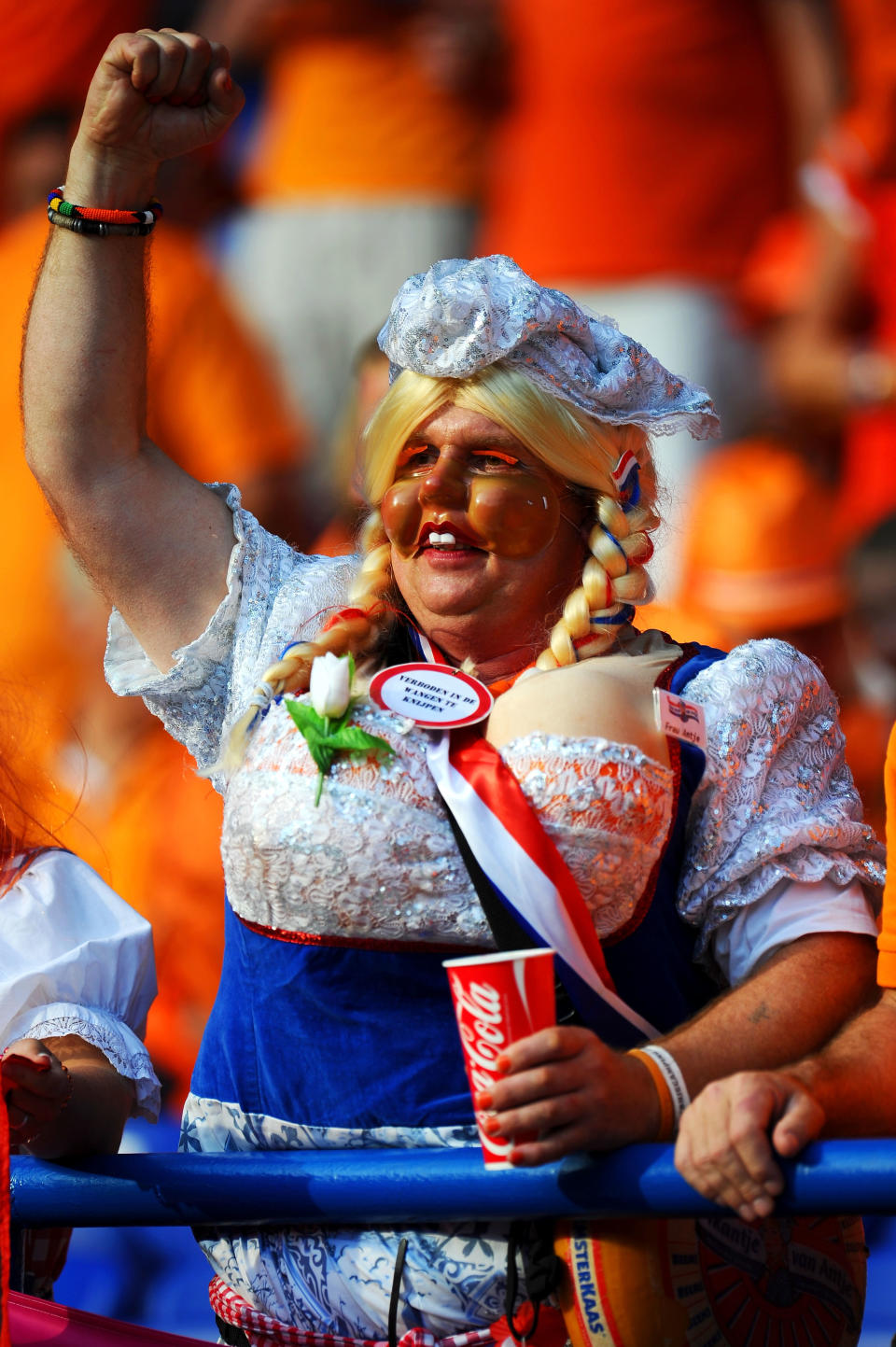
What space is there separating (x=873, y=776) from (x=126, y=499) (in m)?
2.19

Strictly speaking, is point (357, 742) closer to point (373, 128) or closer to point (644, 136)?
point (644, 136)

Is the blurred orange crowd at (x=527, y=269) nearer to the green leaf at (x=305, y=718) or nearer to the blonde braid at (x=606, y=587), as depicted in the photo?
the blonde braid at (x=606, y=587)

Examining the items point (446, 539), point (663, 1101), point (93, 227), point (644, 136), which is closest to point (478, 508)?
point (446, 539)

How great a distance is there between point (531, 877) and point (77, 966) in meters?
0.60

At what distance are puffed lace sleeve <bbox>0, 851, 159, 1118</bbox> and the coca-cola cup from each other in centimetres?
55

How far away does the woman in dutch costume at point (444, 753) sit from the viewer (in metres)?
1.61

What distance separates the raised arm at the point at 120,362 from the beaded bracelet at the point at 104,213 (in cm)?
1

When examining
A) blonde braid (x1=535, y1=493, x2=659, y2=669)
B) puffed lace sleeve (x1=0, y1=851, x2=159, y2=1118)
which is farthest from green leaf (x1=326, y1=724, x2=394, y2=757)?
puffed lace sleeve (x1=0, y1=851, x2=159, y2=1118)

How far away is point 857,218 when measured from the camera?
4.09 m

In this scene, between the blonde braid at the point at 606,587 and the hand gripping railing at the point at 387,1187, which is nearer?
the hand gripping railing at the point at 387,1187

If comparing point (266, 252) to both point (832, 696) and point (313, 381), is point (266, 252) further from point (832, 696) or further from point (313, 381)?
point (832, 696)

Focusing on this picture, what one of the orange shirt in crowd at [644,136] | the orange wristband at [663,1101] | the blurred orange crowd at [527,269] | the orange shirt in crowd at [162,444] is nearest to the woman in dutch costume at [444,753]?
the orange wristband at [663,1101]

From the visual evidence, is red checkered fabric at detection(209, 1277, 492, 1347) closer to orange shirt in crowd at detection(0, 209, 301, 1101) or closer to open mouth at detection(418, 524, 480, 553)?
open mouth at detection(418, 524, 480, 553)

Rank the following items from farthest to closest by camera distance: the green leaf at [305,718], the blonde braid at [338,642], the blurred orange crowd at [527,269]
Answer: the blurred orange crowd at [527,269] < the blonde braid at [338,642] < the green leaf at [305,718]
